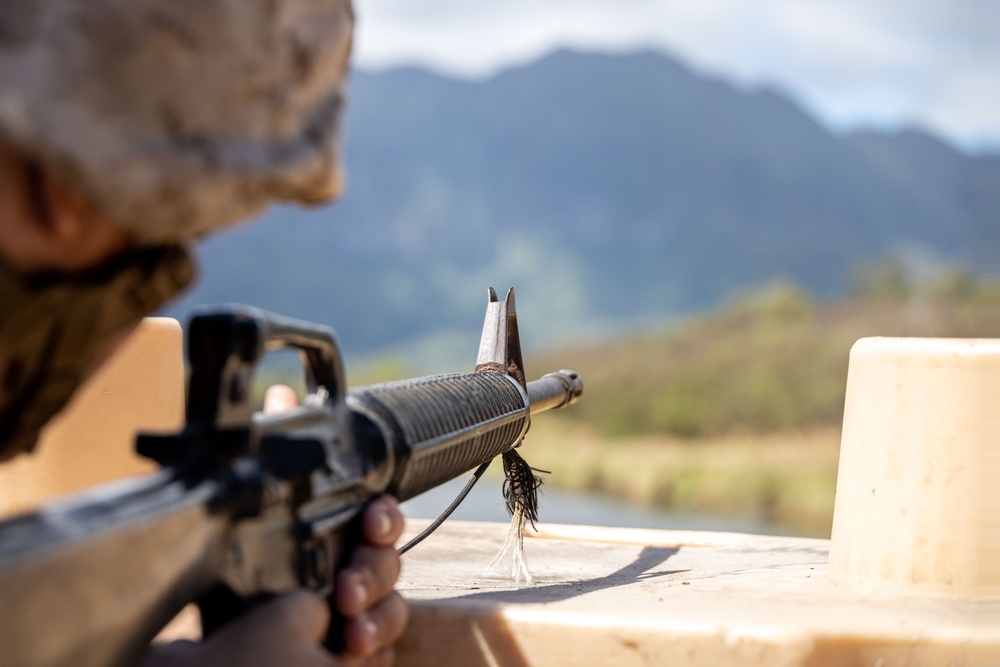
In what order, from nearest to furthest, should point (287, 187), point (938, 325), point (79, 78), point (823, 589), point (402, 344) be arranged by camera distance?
point (79, 78) < point (287, 187) < point (823, 589) < point (938, 325) < point (402, 344)

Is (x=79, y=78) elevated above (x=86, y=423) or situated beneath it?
elevated above

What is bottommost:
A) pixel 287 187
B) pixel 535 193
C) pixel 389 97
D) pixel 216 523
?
pixel 216 523

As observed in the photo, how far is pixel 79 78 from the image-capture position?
790mm

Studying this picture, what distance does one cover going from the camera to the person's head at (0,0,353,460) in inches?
31.1

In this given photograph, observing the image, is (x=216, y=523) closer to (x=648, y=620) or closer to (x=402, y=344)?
(x=648, y=620)

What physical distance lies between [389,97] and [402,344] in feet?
77.6

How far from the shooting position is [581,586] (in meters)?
1.93

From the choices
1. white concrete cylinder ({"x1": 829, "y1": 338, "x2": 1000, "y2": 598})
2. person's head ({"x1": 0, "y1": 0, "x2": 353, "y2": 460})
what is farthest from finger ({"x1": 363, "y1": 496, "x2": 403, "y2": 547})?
white concrete cylinder ({"x1": 829, "y1": 338, "x2": 1000, "y2": 598})

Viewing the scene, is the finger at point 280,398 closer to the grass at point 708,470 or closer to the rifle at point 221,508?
the rifle at point 221,508

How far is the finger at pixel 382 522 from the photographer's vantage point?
4.17 ft

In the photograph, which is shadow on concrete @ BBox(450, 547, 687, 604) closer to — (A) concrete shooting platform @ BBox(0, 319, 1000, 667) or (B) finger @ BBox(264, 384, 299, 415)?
(A) concrete shooting platform @ BBox(0, 319, 1000, 667)

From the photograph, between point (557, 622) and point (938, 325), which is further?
point (938, 325)

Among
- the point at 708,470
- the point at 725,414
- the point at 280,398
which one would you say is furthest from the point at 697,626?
the point at 725,414

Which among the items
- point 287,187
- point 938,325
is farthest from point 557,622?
point 938,325
